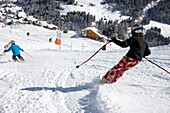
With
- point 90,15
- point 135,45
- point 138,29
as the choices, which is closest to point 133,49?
point 135,45

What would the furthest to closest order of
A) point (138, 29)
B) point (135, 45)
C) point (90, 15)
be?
point (90, 15) → point (138, 29) → point (135, 45)

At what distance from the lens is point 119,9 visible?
172875 millimetres

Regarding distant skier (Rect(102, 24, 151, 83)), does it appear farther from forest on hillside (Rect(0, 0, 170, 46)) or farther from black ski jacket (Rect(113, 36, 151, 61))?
forest on hillside (Rect(0, 0, 170, 46))

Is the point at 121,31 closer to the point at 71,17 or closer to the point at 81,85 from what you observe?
the point at 81,85

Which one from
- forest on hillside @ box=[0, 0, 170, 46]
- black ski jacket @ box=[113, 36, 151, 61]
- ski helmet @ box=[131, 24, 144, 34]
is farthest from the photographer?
forest on hillside @ box=[0, 0, 170, 46]

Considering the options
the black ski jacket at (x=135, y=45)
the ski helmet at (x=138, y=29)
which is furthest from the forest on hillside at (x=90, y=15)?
the black ski jacket at (x=135, y=45)

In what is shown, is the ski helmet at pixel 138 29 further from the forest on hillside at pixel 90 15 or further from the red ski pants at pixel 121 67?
the forest on hillside at pixel 90 15

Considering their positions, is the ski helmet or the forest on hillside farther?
the forest on hillside

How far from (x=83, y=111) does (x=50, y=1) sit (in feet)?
655

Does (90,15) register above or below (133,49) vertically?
above

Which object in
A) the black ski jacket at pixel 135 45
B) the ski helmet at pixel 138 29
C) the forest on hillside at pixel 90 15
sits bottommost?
the black ski jacket at pixel 135 45

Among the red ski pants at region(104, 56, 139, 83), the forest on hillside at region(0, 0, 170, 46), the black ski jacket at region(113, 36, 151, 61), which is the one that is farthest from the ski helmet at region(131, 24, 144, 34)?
the forest on hillside at region(0, 0, 170, 46)

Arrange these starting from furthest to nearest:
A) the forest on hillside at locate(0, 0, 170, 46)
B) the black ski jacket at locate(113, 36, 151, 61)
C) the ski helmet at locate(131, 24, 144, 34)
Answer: the forest on hillside at locate(0, 0, 170, 46) < the ski helmet at locate(131, 24, 144, 34) < the black ski jacket at locate(113, 36, 151, 61)

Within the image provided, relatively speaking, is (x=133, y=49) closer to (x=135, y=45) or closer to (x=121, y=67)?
(x=135, y=45)
